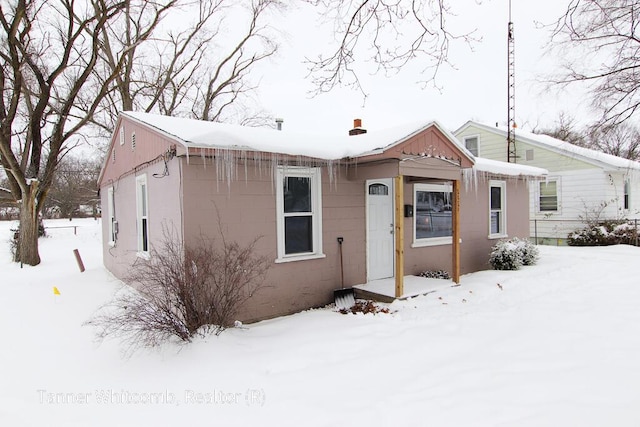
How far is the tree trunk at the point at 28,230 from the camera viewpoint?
11.9 metres

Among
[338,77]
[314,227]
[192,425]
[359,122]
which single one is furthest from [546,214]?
[192,425]

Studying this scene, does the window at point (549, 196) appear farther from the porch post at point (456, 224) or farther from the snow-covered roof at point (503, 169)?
the porch post at point (456, 224)

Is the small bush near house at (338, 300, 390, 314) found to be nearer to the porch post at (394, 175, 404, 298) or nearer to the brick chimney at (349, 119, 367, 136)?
the porch post at (394, 175, 404, 298)

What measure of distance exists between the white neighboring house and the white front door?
9358 mm

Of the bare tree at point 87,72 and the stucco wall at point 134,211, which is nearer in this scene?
the stucco wall at point 134,211

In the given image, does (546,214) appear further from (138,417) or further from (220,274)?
(138,417)

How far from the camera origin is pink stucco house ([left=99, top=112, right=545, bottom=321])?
17.7 feet

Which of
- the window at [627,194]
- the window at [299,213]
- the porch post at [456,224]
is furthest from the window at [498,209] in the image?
the window at [627,194]

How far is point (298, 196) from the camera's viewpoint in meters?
6.35

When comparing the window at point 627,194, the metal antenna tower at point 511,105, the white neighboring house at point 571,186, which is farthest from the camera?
the metal antenna tower at point 511,105

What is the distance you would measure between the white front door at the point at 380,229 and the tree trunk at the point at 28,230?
1101cm

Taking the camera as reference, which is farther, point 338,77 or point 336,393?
point 338,77

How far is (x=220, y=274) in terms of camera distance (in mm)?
5059

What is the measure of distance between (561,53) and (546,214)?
10.7m
